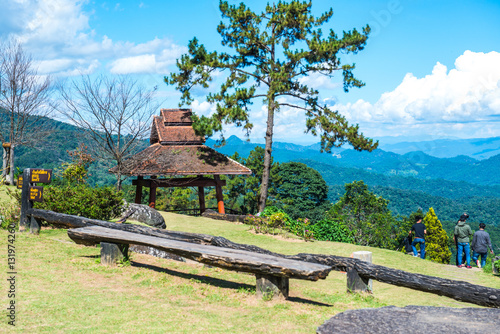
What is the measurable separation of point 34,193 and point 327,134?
47.3 feet

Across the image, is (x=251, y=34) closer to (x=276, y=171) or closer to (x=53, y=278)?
(x=53, y=278)

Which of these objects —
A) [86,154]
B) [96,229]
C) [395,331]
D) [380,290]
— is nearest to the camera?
[395,331]

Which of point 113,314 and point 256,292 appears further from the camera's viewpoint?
point 256,292

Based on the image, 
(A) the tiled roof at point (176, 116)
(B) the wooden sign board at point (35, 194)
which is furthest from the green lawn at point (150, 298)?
(A) the tiled roof at point (176, 116)

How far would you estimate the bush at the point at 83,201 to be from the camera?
39.8ft

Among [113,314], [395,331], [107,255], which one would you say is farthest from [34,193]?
[395,331]

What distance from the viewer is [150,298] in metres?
6.21

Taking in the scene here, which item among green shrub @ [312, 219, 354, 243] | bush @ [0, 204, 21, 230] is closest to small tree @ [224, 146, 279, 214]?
green shrub @ [312, 219, 354, 243]

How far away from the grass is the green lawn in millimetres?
12

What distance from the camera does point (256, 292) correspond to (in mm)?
6312

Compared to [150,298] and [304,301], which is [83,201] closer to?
[150,298]

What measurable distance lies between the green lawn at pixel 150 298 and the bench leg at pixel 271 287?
0.38ft

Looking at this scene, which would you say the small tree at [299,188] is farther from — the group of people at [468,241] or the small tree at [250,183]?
the group of people at [468,241]

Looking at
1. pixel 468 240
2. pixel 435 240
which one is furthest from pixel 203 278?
pixel 435 240
